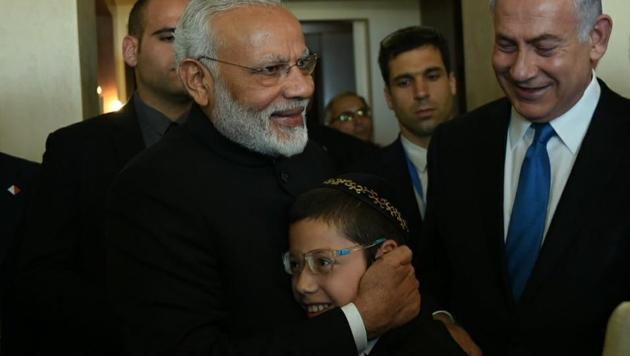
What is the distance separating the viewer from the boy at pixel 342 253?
188cm

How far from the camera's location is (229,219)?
1.88m

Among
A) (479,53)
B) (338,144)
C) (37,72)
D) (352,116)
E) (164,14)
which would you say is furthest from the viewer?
(352,116)

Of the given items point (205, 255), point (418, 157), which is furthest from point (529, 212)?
point (418, 157)

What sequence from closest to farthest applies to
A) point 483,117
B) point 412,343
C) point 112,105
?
1. point 412,343
2. point 483,117
3. point 112,105

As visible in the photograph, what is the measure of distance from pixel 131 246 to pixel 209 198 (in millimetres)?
203

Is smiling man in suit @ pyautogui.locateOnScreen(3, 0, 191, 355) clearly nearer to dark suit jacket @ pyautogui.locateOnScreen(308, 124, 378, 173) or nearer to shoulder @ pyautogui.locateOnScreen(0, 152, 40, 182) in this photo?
shoulder @ pyautogui.locateOnScreen(0, 152, 40, 182)

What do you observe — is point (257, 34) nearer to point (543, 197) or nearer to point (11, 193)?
point (543, 197)

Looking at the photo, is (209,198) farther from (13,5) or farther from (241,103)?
(13,5)

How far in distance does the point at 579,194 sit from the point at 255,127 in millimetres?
793

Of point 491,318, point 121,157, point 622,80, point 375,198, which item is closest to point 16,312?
point 121,157

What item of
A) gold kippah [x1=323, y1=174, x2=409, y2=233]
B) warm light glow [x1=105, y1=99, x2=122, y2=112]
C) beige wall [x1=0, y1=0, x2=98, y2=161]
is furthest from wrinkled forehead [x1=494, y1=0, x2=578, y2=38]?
warm light glow [x1=105, y1=99, x2=122, y2=112]

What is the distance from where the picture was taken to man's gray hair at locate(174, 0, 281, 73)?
194cm

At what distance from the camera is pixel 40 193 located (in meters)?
2.52

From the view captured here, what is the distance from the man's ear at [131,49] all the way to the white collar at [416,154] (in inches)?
43.4
